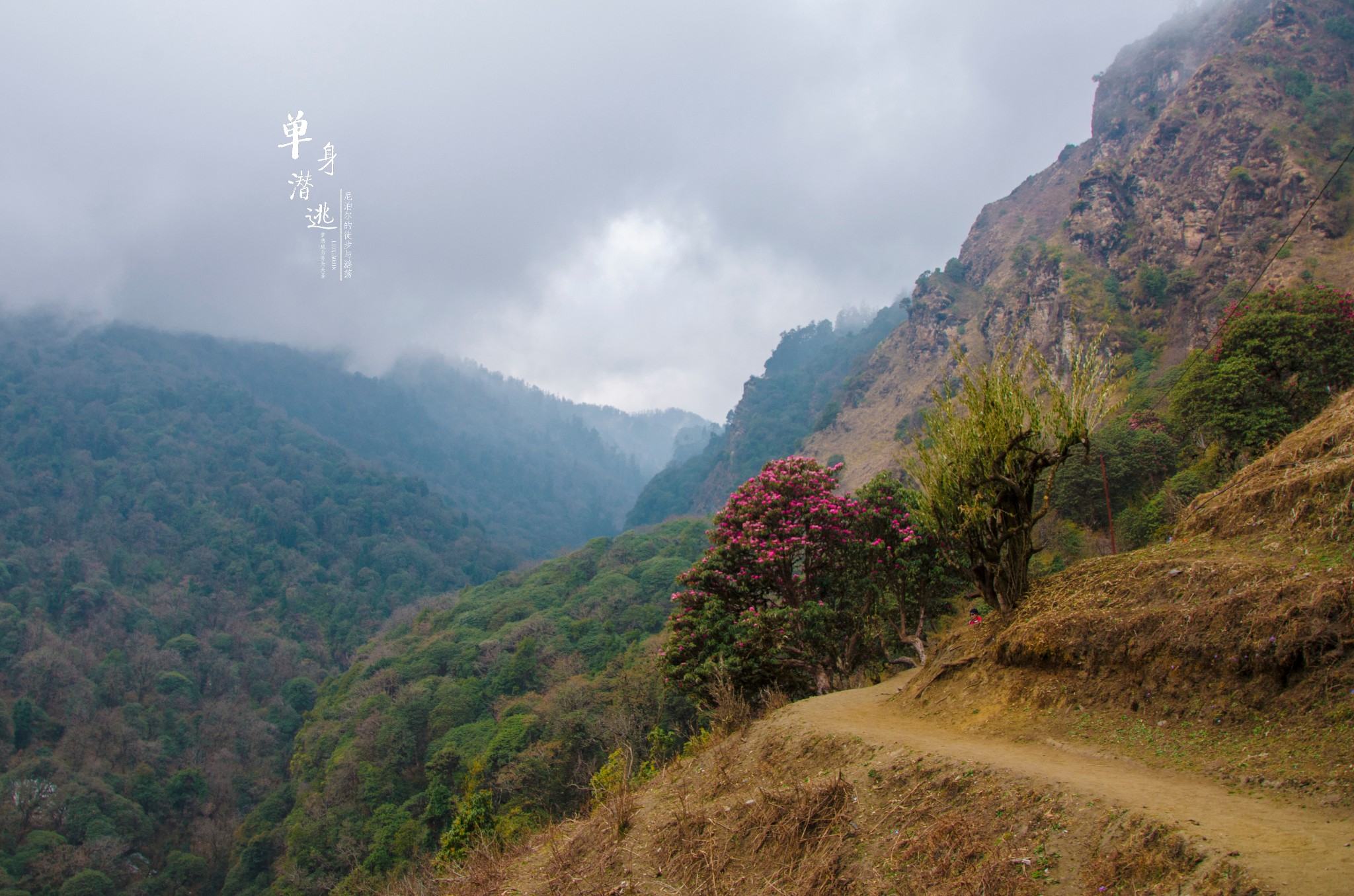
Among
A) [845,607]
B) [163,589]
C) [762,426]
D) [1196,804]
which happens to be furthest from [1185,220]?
[163,589]


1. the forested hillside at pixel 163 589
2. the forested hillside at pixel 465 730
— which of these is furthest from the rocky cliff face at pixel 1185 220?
the forested hillside at pixel 163 589

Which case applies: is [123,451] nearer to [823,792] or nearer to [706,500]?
[706,500]

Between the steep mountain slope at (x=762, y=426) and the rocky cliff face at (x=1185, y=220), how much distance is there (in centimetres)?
2656

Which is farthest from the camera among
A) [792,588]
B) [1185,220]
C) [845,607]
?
[1185,220]

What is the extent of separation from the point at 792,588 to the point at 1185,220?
5670cm

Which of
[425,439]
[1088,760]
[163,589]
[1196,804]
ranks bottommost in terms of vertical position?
[1088,760]

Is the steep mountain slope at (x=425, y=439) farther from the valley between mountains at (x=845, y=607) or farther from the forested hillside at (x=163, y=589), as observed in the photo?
the forested hillside at (x=163, y=589)

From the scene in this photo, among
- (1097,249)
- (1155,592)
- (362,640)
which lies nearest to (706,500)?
(362,640)

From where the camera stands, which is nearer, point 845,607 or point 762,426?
point 845,607

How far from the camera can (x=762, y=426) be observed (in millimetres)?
123250

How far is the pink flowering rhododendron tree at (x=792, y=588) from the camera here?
45.7 feet

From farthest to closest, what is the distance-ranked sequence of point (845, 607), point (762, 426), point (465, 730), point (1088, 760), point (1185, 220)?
Result: point (762, 426) < point (1185, 220) < point (465, 730) < point (845, 607) < point (1088, 760)

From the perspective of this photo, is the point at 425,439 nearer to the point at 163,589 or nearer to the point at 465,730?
the point at 163,589

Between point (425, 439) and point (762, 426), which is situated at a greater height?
point (425, 439)
